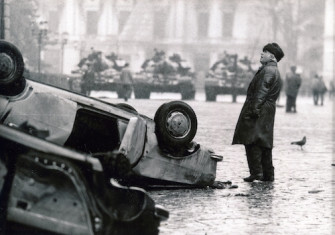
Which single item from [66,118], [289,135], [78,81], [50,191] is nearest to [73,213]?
[50,191]

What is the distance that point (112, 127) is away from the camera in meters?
7.95

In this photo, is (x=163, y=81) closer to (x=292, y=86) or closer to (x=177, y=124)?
(x=292, y=86)

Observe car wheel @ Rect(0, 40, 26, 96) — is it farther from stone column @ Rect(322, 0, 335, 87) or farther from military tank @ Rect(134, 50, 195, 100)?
stone column @ Rect(322, 0, 335, 87)

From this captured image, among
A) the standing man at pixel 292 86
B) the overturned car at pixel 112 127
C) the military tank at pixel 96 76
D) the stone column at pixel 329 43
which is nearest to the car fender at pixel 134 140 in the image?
the overturned car at pixel 112 127

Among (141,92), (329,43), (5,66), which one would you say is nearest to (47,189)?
(5,66)

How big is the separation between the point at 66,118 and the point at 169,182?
5.38 ft

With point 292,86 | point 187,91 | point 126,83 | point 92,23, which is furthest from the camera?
point 92,23

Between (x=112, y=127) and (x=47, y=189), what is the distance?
3065mm

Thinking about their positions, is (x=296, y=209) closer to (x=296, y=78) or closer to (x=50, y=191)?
(x=50, y=191)

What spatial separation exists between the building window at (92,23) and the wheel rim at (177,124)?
6954 cm

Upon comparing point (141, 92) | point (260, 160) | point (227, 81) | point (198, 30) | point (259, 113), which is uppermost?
point (198, 30)

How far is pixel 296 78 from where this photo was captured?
33.9 metres

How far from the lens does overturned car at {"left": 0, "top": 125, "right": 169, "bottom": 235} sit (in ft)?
15.9

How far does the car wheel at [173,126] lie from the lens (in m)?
8.42
